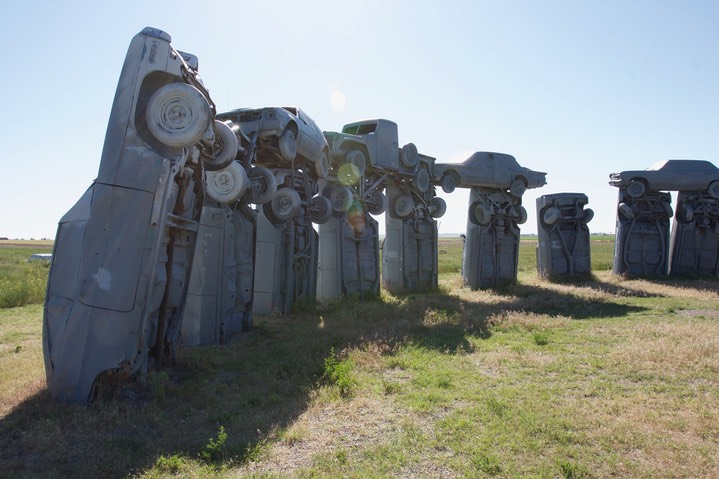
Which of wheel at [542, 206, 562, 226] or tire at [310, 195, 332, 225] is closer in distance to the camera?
tire at [310, 195, 332, 225]

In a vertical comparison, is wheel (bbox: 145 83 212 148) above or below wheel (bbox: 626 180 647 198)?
below

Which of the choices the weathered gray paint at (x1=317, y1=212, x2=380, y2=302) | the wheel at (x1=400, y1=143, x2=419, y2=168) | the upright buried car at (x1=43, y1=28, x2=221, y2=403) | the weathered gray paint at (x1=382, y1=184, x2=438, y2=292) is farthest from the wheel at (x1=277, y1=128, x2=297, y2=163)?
the weathered gray paint at (x1=382, y1=184, x2=438, y2=292)

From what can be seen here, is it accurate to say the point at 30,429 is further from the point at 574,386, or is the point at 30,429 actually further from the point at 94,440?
the point at 574,386

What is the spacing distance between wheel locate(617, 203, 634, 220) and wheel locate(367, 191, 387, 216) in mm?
12409

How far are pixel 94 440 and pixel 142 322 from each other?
1.74 metres

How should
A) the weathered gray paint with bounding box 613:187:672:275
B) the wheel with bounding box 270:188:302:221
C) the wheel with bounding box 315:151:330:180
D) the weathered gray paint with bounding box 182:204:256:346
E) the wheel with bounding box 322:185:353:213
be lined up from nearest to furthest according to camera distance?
the weathered gray paint with bounding box 182:204:256:346 < the wheel with bounding box 270:188:302:221 < the wheel with bounding box 315:151:330:180 < the wheel with bounding box 322:185:353:213 < the weathered gray paint with bounding box 613:187:672:275

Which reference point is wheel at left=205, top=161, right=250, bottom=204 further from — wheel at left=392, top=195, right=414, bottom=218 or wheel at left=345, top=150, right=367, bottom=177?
wheel at left=392, top=195, right=414, bottom=218

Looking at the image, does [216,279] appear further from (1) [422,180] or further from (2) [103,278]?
(1) [422,180]

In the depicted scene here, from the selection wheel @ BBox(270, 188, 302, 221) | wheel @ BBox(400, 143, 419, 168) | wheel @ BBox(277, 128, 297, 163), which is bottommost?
wheel @ BBox(270, 188, 302, 221)

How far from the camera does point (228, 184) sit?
10.0 meters

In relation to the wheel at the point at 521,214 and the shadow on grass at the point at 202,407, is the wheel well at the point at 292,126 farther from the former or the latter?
the wheel at the point at 521,214

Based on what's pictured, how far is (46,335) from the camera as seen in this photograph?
6.29m

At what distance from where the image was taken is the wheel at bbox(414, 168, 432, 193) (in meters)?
20.2

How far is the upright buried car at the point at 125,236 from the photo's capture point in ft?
20.2
